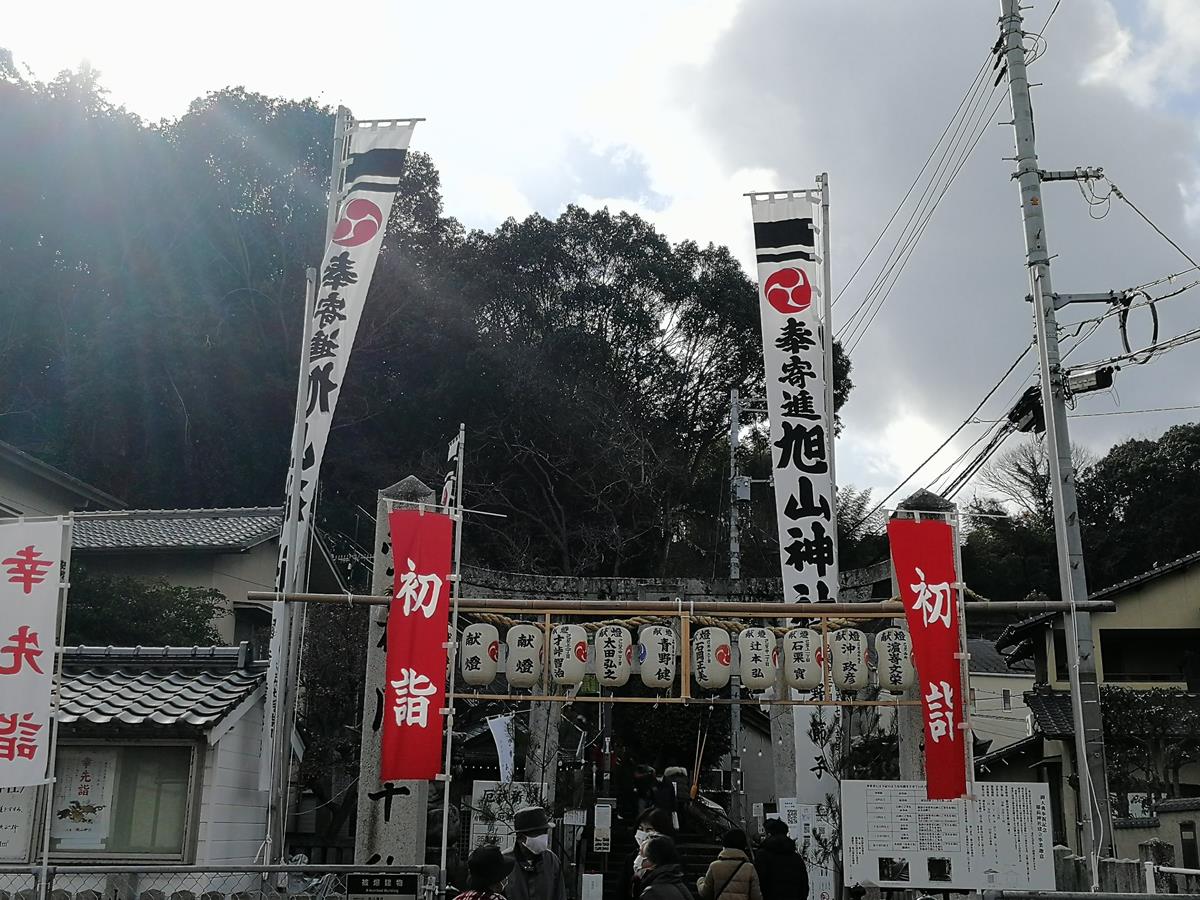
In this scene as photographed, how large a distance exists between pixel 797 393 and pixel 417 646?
683cm

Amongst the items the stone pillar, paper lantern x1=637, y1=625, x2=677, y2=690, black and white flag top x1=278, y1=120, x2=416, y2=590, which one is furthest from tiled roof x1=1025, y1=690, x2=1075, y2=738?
black and white flag top x1=278, y1=120, x2=416, y2=590

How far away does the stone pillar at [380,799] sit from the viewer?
10.3m

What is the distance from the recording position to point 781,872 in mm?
9531

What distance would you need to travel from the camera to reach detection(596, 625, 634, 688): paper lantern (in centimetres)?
1149

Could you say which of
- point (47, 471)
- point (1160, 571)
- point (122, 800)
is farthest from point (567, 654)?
point (1160, 571)

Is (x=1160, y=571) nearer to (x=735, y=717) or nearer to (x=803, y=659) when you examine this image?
(x=735, y=717)

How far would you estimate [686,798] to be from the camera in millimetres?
19328

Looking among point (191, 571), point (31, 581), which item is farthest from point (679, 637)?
point (191, 571)

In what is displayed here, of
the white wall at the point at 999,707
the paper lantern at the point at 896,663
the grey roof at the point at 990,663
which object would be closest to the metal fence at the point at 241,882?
the paper lantern at the point at 896,663

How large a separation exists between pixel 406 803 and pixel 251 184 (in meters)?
26.5

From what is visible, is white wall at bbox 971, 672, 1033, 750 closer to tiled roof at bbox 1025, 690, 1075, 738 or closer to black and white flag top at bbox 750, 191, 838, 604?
tiled roof at bbox 1025, 690, 1075, 738

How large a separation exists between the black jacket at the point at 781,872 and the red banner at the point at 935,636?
1.37 meters

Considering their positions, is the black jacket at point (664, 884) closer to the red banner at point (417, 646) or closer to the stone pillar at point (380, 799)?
the red banner at point (417, 646)

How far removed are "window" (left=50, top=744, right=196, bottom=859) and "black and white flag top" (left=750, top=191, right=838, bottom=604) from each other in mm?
7625
